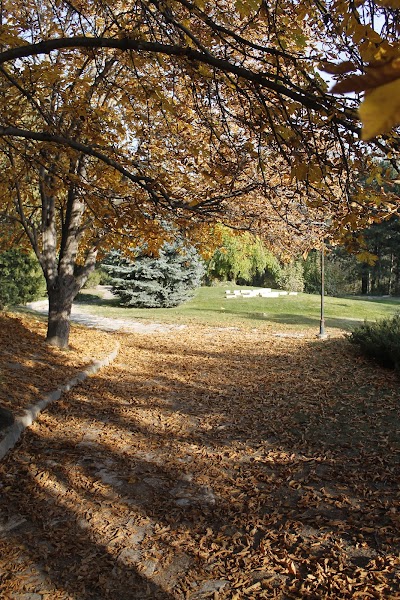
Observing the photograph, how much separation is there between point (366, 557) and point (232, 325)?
1268cm

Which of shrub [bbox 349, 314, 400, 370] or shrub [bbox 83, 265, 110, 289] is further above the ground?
shrub [bbox 83, 265, 110, 289]

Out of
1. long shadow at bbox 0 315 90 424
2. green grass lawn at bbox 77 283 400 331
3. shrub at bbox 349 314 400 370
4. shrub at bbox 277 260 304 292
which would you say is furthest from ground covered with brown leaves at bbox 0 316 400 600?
shrub at bbox 277 260 304 292

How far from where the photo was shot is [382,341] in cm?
860

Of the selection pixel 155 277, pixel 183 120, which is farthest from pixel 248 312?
pixel 183 120

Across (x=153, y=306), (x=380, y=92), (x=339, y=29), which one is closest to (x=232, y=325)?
(x=153, y=306)

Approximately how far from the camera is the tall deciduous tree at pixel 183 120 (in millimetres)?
3480

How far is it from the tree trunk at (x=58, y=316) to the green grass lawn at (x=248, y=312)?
709 centimetres

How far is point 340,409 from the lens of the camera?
6199mm

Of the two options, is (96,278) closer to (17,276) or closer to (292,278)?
(292,278)

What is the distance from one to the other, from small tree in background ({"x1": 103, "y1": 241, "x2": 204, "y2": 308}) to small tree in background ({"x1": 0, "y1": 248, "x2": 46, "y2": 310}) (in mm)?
4695

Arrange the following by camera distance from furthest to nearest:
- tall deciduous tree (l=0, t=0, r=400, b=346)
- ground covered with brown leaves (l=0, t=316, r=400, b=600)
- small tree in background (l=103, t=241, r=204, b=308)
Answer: small tree in background (l=103, t=241, r=204, b=308), tall deciduous tree (l=0, t=0, r=400, b=346), ground covered with brown leaves (l=0, t=316, r=400, b=600)

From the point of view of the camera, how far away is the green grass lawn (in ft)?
55.1

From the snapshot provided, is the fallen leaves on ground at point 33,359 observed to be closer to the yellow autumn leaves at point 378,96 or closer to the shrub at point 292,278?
the yellow autumn leaves at point 378,96

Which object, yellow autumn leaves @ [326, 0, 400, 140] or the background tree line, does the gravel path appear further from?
yellow autumn leaves @ [326, 0, 400, 140]
